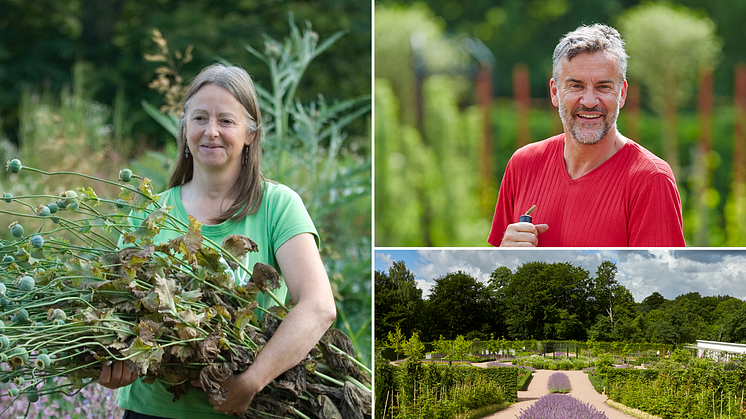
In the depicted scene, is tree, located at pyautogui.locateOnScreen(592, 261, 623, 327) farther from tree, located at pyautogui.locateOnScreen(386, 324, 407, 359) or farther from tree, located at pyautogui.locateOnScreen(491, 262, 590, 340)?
tree, located at pyautogui.locateOnScreen(386, 324, 407, 359)

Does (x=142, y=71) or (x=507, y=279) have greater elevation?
(x=142, y=71)

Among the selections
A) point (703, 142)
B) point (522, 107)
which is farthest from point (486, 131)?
point (703, 142)

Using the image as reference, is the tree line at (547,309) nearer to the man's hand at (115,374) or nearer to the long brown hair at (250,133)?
the long brown hair at (250,133)

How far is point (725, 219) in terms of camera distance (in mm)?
4078

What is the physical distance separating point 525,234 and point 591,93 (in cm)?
40


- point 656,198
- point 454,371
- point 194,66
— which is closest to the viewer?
point 656,198

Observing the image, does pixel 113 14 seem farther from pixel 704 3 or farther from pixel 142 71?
pixel 704 3

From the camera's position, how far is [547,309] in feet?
5.58

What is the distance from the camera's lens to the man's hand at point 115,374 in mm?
1253

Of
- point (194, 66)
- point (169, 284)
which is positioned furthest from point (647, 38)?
point (194, 66)

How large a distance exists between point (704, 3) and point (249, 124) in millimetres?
3964

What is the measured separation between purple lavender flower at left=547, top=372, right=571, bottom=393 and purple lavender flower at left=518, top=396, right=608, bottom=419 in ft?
0.05

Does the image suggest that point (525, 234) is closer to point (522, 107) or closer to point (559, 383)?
point (559, 383)

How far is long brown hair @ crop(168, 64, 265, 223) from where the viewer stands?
Result: 158cm
